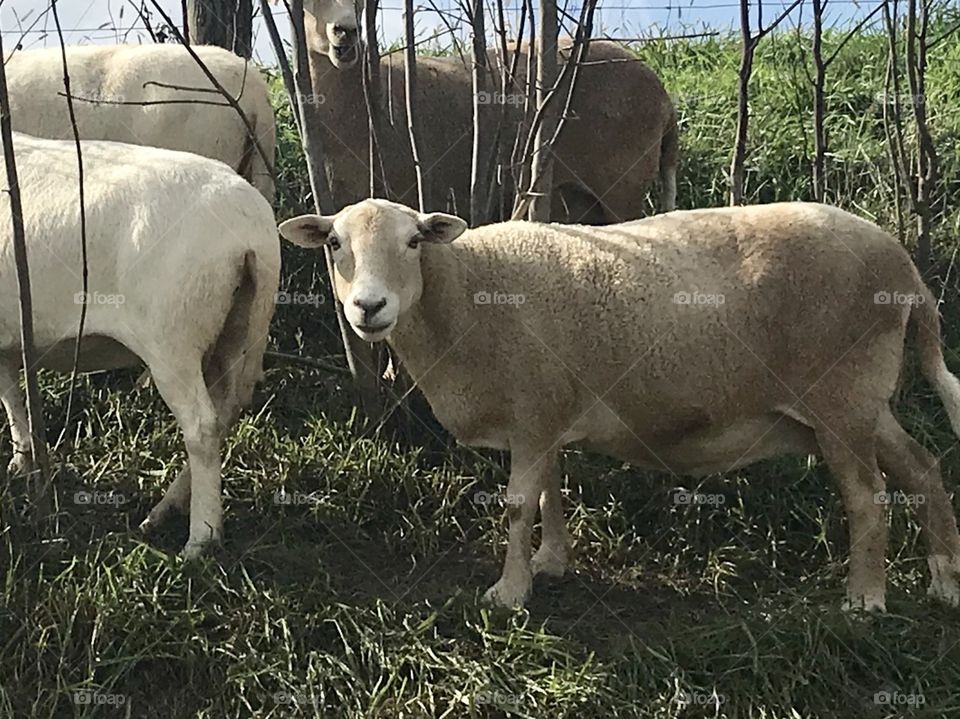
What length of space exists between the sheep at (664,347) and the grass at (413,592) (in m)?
0.33

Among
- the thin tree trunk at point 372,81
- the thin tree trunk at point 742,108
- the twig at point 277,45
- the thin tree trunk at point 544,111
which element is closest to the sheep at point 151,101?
the twig at point 277,45

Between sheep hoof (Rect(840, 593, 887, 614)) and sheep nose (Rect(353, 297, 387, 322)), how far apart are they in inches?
80.5

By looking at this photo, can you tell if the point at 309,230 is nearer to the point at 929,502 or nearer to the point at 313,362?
the point at 313,362

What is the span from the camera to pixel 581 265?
16.3 feet

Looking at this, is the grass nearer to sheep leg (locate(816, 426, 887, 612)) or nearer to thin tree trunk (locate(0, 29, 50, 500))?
sheep leg (locate(816, 426, 887, 612))

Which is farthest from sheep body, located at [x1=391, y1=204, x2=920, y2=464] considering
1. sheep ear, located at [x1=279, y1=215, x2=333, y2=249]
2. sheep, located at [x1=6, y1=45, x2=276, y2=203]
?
sheep, located at [x1=6, y1=45, x2=276, y2=203]

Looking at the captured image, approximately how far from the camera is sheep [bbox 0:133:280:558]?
194 inches

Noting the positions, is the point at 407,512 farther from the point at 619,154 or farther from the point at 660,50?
the point at 660,50

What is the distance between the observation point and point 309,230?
4.83 meters

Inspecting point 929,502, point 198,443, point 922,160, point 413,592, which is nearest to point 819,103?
point 922,160

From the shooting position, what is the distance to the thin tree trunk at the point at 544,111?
5641 millimetres

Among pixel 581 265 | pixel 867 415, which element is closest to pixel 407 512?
pixel 581 265

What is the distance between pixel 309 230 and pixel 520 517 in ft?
4.36

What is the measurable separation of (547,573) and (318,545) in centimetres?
94
